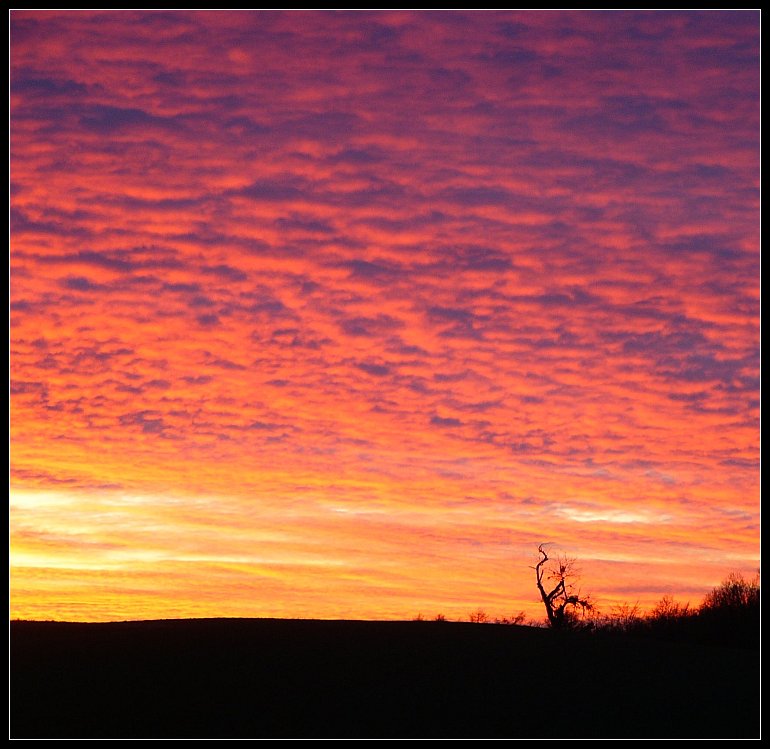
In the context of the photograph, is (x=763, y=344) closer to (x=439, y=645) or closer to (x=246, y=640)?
(x=439, y=645)

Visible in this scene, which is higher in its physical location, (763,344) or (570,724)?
(763,344)

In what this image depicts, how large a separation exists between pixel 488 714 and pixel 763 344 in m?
9.05

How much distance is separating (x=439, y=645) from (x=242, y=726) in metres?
7.80

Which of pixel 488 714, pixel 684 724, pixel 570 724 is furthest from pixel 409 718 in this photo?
pixel 684 724

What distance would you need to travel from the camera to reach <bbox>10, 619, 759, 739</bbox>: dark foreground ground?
19547 mm

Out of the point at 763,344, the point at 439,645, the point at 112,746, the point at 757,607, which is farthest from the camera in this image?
the point at 757,607

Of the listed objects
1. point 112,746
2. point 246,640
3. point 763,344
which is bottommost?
point 112,746

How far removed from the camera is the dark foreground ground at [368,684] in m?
19.5

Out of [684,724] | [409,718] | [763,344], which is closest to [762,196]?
[763,344]

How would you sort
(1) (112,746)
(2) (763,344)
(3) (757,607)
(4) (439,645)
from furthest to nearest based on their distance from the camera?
1. (3) (757,607)
2. (4) (439,645)
3. (2) (763,344)
4. (1) (112,746)

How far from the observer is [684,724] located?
2003 cm

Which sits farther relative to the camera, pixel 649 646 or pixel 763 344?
pixel 649 646

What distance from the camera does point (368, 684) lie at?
22.1 metres

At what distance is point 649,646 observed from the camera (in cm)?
2708
